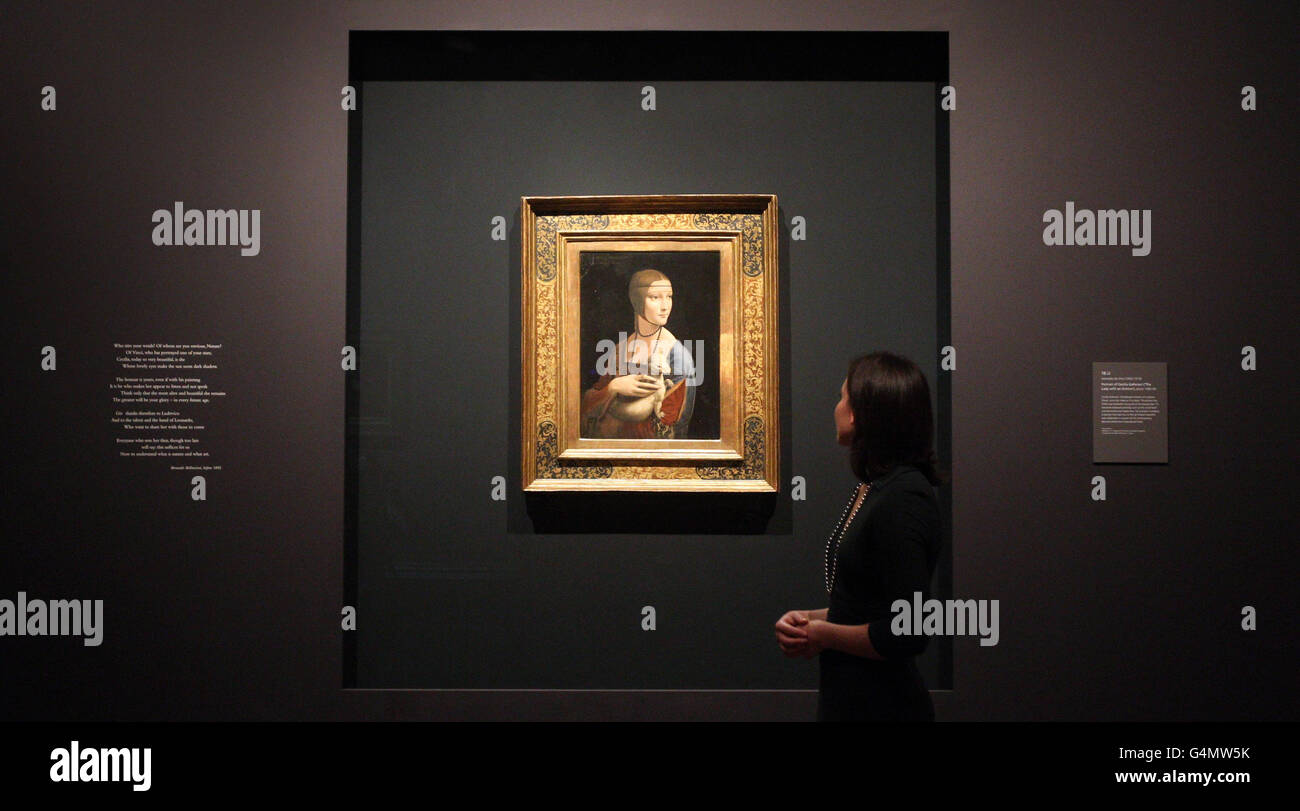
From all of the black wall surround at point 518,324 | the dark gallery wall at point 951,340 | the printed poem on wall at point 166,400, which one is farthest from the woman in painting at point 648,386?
the printed poem on wall at point 166,400

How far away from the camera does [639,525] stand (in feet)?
12.1

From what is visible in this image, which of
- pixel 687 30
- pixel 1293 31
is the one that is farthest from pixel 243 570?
pixel 1293 31

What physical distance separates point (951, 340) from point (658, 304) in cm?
120

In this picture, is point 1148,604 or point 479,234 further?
point 479,234

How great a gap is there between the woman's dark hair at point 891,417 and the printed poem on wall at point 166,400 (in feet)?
8.36

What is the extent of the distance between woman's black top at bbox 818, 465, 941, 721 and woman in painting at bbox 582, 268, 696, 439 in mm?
1303

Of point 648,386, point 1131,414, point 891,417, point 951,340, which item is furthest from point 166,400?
point 1131,414

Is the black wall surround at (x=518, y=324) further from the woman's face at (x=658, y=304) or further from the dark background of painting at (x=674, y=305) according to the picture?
the woman's face at (x=658, y=304)

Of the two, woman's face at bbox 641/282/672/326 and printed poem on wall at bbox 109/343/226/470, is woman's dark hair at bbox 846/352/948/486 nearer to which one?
woman's face at bbox 641/282/672/326

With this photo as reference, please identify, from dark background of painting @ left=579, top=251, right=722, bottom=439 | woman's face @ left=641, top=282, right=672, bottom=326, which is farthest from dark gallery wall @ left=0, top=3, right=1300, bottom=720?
woman's face @ left=641, top=282, right=672, bottom=326

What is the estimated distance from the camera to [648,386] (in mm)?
3639

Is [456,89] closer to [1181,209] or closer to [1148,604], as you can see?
[1181,209]

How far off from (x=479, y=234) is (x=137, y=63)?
1518 mm

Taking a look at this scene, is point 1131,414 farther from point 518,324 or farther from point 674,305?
point 518,324
